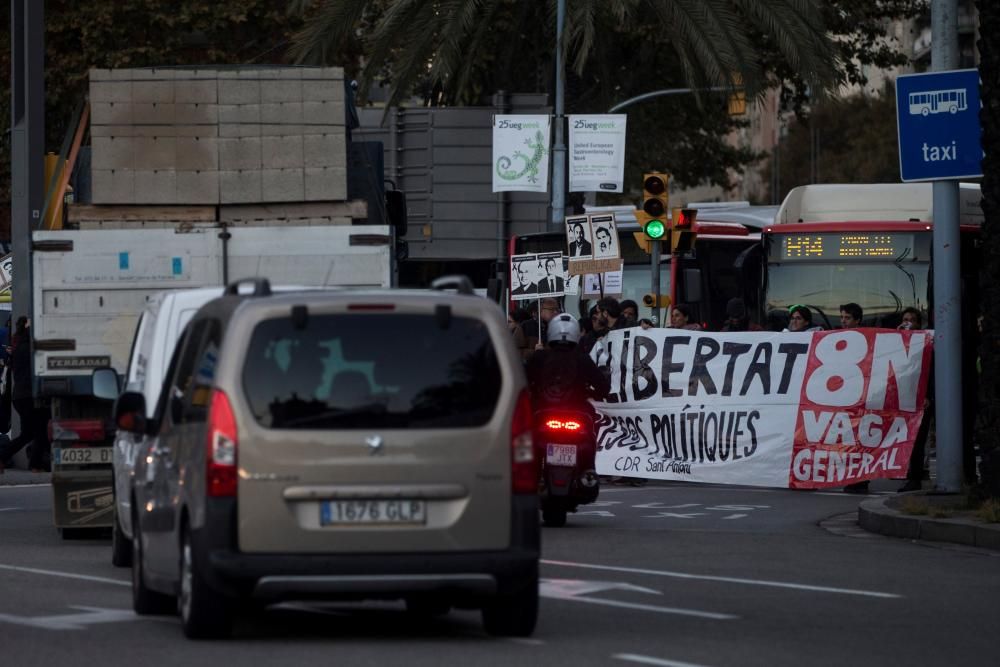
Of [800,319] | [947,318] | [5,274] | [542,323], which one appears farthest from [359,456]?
[5,274]

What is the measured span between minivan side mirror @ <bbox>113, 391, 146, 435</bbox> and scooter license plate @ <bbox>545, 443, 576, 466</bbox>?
6.35 metres

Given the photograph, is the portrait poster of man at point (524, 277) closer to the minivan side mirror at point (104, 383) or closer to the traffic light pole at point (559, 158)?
the traffic light pole at point (559, 158)

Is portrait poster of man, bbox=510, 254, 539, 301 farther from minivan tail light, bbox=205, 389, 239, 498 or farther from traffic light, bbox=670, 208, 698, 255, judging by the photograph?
minivan tail light, bbox=205, 389, 239, 498

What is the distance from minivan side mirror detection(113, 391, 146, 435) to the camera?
11133 mm

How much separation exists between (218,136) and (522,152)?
44.0 ft

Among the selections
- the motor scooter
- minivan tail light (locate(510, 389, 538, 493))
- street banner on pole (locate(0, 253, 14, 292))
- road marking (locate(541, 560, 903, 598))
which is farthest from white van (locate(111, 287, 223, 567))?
street banner on pole (locate(0, 253, 14, 292))

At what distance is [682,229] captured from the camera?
2867 cm

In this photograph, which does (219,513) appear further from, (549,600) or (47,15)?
(47,15)

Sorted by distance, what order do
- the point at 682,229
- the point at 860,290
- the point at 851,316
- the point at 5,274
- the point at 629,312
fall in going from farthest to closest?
the point at 5,274, the point at 860,290, the point at 682,229, the point at 629,312, the point at 851,316

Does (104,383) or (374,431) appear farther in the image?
(104,383)

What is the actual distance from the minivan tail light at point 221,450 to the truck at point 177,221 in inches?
267

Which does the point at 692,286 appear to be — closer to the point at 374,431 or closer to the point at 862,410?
the point at 862,410

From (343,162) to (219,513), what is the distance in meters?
8.92

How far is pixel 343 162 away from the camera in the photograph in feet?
59.7
